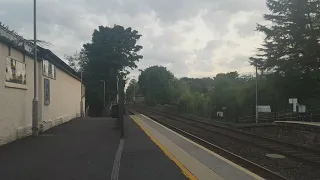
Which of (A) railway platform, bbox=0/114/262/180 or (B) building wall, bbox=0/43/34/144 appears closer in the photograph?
(A) railway platform, bbox=0/114/262/180

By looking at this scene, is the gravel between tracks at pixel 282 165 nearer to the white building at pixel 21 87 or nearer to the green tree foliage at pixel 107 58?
the white building at pixel 21 87

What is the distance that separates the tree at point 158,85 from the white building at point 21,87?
94.9 m

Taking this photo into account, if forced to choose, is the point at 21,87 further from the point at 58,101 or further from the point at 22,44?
the point at 58,101

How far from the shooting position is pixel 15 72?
15.2 metres

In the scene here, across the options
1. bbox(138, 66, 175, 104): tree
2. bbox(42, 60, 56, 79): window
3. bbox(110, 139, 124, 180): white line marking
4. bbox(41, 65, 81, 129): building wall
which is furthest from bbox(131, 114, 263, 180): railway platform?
bbox(138, 66, 175, 104): tree

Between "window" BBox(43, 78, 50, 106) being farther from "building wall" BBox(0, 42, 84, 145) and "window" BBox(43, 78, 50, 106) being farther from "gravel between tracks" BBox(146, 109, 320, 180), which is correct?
"gravel between tracks" BBox(146, 109, 320, 180)

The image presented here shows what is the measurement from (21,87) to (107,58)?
6693 cm

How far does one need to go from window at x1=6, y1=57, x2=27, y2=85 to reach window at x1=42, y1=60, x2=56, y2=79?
3.91m

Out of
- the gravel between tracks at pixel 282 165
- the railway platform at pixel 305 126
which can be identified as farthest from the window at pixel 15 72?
the railway platform at pixel 305 126

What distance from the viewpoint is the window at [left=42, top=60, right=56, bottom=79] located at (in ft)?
68.2

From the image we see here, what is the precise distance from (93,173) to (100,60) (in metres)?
74.5

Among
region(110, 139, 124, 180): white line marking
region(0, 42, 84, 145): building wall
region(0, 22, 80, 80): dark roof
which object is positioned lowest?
region(110, 139, 124, 180): white line marking

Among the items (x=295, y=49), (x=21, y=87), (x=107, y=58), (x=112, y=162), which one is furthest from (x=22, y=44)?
(x=107, y=58)

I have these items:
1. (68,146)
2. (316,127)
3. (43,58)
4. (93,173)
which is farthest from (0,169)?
(316,127)
